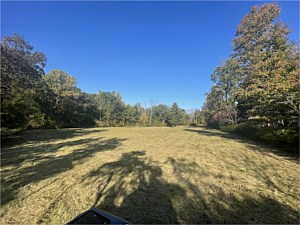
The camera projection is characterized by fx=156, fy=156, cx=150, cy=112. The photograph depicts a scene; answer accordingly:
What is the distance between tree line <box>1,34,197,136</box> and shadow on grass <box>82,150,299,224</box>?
740 centimetres

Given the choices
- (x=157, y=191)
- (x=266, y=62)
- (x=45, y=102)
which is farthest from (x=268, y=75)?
(x=45, y=102)

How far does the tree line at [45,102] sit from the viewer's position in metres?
8.62

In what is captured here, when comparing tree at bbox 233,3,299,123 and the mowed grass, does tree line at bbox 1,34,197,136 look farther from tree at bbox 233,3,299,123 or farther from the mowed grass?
tree at bbox 233,3,299,123

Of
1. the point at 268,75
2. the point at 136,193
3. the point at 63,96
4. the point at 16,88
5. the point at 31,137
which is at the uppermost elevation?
the point at 63,96

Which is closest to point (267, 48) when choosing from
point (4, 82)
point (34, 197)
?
point (34, 197)

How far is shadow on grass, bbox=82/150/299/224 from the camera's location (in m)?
2.42

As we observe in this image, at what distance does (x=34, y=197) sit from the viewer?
125 inches

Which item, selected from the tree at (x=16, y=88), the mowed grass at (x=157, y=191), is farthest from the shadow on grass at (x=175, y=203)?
the tree at (x=16, y=88)

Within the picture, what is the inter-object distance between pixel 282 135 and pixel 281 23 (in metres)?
8.40

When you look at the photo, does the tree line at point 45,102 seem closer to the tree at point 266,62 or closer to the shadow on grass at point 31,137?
the shadow on grass at point 31,137

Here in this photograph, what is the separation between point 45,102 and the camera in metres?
24.0

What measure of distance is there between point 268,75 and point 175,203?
9.02m

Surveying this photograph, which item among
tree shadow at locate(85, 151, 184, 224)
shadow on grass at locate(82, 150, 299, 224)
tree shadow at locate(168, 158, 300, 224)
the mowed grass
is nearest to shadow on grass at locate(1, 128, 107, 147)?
the mowed grass

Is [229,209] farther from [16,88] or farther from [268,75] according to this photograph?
[16,88]
